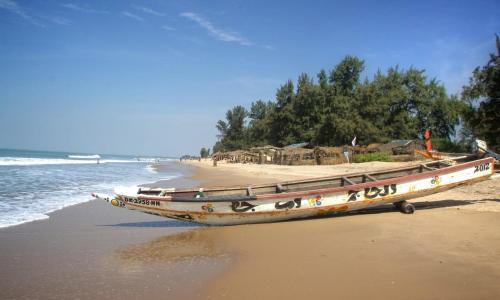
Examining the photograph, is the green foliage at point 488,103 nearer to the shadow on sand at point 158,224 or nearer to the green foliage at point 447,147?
the green foliage at point 447,147

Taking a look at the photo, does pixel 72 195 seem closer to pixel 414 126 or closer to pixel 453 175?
pixel 453 175

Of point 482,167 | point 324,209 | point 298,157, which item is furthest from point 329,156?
point 324,209

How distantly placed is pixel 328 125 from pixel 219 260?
43781 mm

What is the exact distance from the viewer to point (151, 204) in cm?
727

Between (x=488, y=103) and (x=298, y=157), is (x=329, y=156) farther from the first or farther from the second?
(x=488, y=103)

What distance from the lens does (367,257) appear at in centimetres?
507

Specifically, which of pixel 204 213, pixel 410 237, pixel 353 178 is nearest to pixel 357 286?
pixel 410 237

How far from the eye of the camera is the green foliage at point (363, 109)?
48000 mm

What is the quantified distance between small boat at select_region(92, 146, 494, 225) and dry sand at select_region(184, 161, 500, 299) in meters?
0.30

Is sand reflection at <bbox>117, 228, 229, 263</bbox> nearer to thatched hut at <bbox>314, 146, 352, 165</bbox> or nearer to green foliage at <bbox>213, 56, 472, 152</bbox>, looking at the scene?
thatched hut at <bbox>314, 146, 352, 165</bbox>

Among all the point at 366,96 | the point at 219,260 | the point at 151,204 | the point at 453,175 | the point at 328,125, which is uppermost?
the point at 366,96

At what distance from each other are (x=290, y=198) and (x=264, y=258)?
247cm

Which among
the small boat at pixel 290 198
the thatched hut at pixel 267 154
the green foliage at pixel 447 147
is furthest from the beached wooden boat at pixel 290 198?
the green foliage at pixel 447 147

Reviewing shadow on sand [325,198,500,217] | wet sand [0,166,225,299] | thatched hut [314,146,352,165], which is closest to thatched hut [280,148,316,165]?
thatched hut [314,146,352,165]
